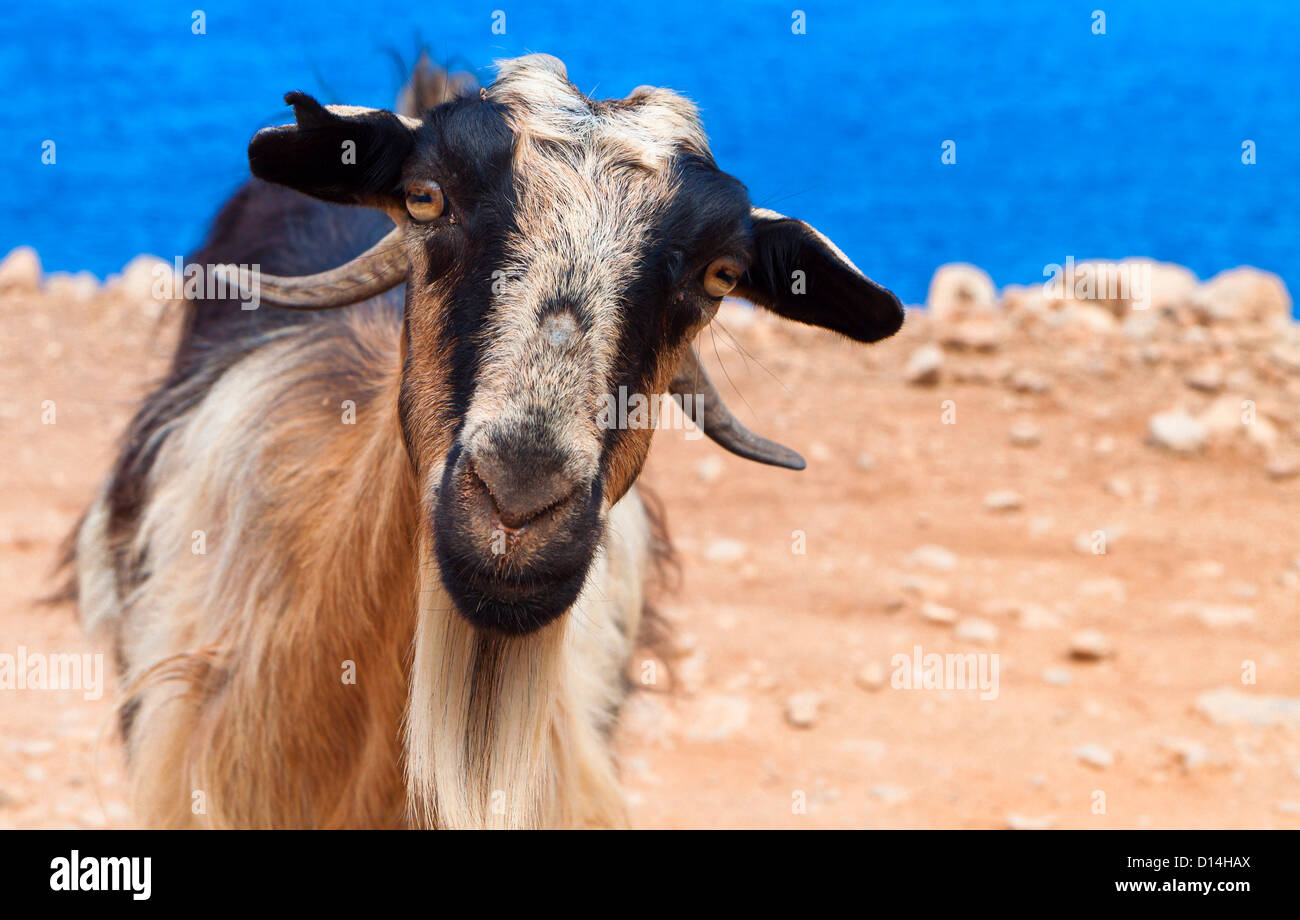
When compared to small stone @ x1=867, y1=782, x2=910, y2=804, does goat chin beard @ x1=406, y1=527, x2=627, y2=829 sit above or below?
above

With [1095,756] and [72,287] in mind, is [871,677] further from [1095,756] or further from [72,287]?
[72,287]

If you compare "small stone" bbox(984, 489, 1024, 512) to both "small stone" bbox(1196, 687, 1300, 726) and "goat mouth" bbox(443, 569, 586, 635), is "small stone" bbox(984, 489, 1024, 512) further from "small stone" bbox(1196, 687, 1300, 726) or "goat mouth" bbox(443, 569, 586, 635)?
"goat mouth" bbox(443, 569, 586, 635)

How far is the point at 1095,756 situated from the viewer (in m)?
5.34

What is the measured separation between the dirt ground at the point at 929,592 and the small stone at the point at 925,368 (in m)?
0.07

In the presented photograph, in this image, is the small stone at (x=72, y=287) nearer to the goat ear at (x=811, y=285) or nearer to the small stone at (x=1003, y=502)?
the small stone at (x=1003, y=502)

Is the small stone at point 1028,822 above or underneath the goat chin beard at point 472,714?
underneath

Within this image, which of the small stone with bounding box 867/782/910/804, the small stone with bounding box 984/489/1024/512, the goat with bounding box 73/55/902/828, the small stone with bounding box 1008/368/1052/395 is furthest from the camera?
the small stone with bounding box 1008/368/1052/395

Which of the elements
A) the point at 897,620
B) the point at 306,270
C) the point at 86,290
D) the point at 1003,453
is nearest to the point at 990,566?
the point at 897,620

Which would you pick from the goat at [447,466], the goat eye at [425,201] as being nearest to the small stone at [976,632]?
the goat at [447,466]

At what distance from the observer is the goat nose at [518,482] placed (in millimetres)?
2459

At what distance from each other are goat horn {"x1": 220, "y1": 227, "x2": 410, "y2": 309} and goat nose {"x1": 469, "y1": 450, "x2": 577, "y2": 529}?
0.90 m

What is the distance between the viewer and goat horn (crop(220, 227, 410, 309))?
323cm

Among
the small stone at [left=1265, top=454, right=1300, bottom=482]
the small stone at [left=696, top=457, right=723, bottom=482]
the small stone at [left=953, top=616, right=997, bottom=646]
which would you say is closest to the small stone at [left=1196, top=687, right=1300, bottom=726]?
the small stone at [left=953, top=616, right=997, bottom=646]
